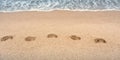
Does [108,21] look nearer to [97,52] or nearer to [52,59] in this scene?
[97,52]

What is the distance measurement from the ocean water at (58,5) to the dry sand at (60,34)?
1.19ft

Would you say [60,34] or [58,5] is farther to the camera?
[58,5]

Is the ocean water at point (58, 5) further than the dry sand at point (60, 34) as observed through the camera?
Yes

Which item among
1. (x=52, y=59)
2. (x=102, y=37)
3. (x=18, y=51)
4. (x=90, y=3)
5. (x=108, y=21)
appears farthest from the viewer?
(x=90, y=3)

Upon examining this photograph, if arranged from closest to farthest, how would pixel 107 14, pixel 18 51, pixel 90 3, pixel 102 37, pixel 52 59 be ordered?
pixel 52 59 → pixel 18 51 → pixel 102 37 → pixel 107 14 → pixel 90 3

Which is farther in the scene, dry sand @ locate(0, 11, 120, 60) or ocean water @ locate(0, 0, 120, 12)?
ocean water @ locate(0, 0, 120, 12)

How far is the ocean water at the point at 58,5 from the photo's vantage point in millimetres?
4535

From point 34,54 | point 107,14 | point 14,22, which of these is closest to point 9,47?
point 34,54

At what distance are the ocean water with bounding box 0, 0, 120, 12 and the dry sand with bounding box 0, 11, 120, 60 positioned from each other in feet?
1.19

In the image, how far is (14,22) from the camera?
3.74 meters

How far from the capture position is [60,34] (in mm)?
Result: 3248

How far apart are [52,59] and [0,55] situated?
0.78m

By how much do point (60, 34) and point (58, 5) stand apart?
64.9 inches

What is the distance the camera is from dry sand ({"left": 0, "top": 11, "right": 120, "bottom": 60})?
2660 mm
